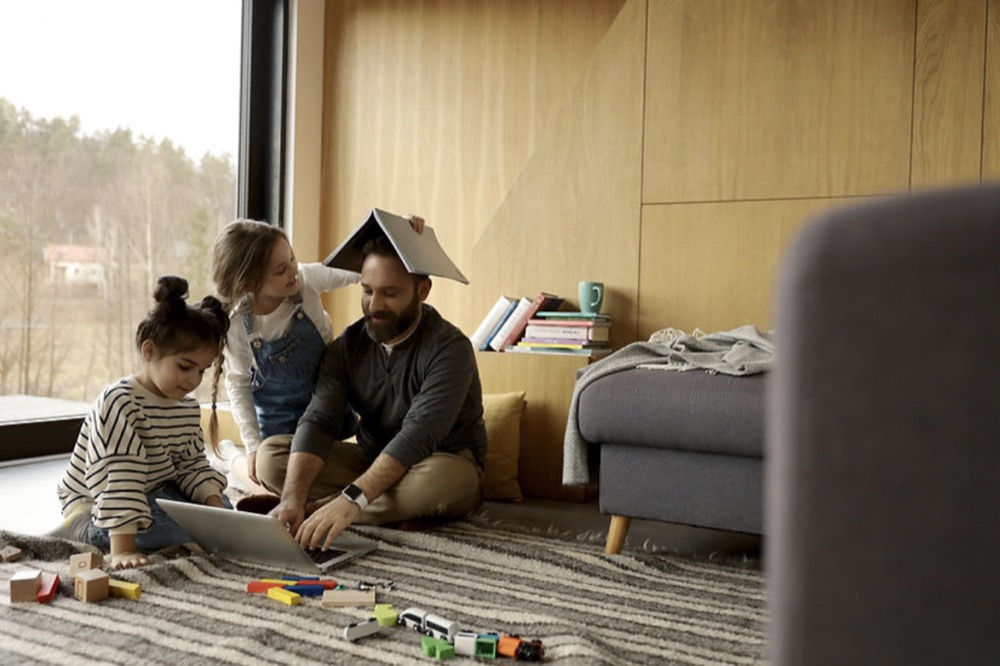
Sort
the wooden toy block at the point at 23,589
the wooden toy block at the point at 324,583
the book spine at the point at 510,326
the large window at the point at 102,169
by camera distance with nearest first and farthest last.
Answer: the wooden toy block at the point at 23,589 → the wooden toy block at the point at 324,583 → the book spine at the point at 510,326 → the large window at the point at 102,169

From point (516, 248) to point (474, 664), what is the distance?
6.98 feet

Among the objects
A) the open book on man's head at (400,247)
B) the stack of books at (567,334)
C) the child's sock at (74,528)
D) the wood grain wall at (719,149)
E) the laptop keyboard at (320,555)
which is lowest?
the laptop keyboard at (320,555)

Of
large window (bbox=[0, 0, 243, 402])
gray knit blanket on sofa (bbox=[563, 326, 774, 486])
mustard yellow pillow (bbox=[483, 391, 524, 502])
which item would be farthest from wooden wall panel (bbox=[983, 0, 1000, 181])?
large window (bbox=[0, 0, 243, 402])

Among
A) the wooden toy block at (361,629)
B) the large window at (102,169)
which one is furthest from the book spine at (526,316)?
the wooden toy block at (361,629)

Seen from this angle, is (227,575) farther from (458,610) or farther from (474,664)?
(474,664)

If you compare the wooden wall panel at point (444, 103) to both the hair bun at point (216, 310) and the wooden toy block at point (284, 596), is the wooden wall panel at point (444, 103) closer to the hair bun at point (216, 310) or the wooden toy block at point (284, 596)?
the hair bun at point (216, 310)

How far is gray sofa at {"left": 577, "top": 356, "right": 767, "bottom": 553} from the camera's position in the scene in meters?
2.08

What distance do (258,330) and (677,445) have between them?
1.28 meters

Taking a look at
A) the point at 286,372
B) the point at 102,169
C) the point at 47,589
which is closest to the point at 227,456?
the point at 286,372

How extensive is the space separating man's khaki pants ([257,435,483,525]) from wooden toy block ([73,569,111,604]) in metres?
0.79

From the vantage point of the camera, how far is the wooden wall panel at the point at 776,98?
9.57 feet

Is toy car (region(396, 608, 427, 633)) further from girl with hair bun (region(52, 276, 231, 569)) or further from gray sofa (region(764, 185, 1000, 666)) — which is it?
gray sofa (region(764, 185, 1000, 666))

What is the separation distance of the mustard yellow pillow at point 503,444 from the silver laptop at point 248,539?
2.98ft

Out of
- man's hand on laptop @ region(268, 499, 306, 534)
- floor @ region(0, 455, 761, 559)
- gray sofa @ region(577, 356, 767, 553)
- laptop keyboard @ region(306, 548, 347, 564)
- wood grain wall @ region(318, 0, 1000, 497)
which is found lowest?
floor @ region(0, 455, 761, 559)
